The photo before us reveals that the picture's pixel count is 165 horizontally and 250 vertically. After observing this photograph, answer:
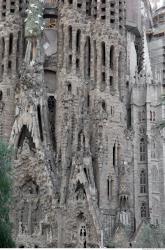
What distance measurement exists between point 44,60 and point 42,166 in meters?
9.48

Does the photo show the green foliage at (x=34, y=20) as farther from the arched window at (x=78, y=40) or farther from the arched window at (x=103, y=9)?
the arched window at (x=103, y=9)

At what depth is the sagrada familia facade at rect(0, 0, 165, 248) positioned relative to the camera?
39031 millimetres

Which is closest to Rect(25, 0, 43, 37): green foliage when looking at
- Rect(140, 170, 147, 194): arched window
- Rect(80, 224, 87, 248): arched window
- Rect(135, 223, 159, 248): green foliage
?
Rect(140, 170, 147, 194): arched window

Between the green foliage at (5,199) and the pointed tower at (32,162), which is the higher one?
the pointed tower at (32,162)

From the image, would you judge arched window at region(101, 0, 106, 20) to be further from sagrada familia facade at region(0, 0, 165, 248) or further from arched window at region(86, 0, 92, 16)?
arched window at region(86, 0, 92, 16)

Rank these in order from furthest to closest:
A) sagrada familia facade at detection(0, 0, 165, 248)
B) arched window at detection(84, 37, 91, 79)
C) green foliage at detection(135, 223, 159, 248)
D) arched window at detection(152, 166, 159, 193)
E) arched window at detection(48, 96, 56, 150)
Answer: arched window at detection(84, 37, 91, 79) → arched window at detection(48, 96, 56, 150) → arched window at detection(152, 166, 159, 193) → sagrada familia facade at detection(0, 0, 165, 248) → green foliage at detection(135, 223, 159, 248)

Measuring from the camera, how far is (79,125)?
41781 millimetres

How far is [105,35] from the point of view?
145ft

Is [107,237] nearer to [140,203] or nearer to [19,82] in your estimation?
→ [140,203]

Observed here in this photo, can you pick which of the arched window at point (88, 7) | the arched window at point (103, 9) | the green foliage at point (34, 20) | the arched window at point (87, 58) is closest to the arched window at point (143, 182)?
the arched window at point (87, 58)

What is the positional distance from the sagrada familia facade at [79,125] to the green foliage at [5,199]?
14731 millimetres

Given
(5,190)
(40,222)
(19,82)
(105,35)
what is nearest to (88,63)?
(105,35)

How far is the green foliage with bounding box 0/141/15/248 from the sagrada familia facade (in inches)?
580

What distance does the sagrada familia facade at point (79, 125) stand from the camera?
39.0 meters
